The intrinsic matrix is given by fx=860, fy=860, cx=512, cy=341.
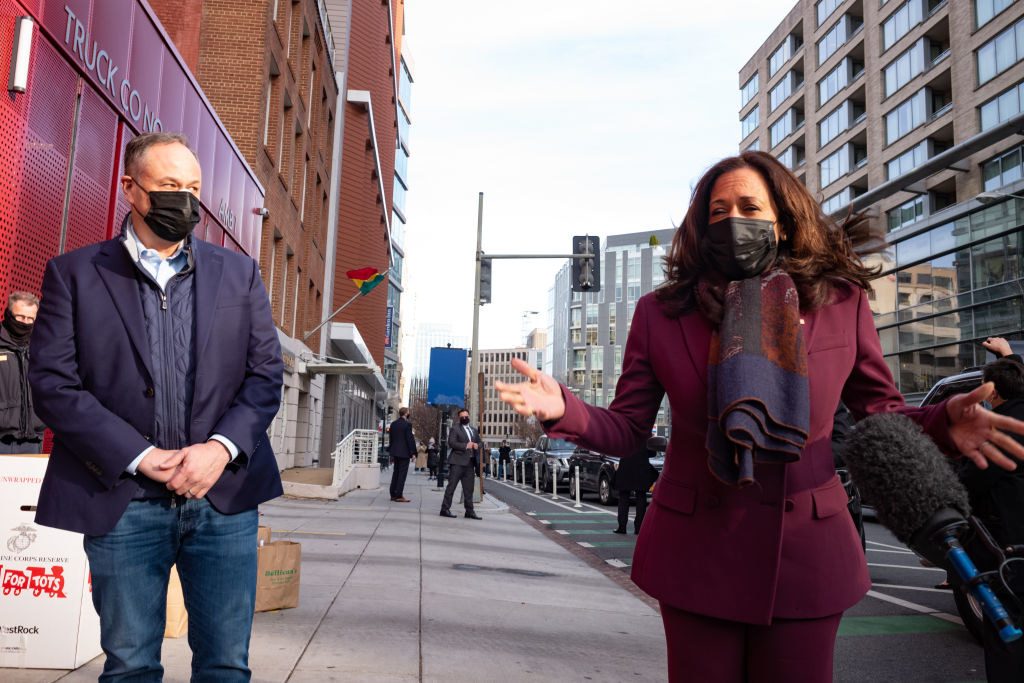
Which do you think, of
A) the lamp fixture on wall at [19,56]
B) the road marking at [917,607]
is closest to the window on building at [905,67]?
the road marking at [917,607]

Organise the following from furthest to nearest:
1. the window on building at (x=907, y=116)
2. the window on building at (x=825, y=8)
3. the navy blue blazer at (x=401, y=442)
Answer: the window on building at (x=825, y=8) → the window on building at (x=907, y=116) → the navy blue blazer at (x=401, y=442)

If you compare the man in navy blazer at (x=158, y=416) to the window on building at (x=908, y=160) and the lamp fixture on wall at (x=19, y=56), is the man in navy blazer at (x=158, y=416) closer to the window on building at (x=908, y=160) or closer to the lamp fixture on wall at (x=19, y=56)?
the lamp fixture on wall at (x=19, y=56)

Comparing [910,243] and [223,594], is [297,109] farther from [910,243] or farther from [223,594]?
[910,243]

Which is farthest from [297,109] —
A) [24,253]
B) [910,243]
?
[910,243]

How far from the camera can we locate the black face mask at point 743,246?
223cm

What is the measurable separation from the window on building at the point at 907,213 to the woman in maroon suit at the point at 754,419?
3664 cm

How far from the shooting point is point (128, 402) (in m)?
2.41

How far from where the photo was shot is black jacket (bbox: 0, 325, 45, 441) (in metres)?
5.61

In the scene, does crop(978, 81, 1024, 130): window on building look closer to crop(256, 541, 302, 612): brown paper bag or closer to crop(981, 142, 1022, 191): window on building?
crop(981, 142, 1022, 191): window on building

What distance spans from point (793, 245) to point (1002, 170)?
33814mm

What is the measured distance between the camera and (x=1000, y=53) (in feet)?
102

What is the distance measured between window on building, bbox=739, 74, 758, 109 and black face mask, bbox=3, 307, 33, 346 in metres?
54.5

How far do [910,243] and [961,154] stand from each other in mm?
5136

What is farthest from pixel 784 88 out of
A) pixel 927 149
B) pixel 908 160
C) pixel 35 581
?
pixel 35 581
